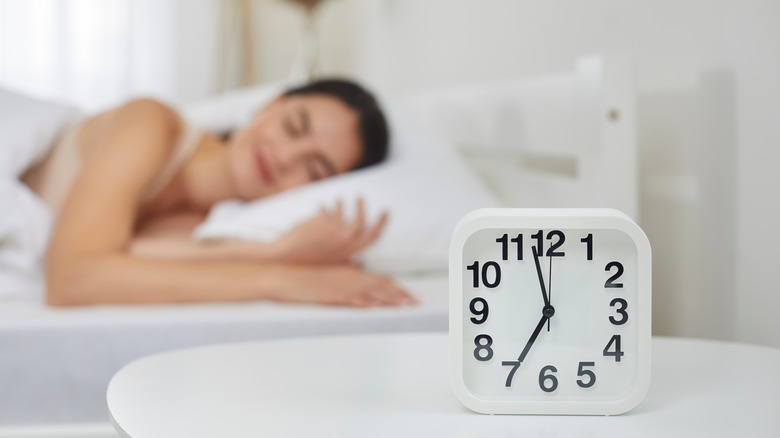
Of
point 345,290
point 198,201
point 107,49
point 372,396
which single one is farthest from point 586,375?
point 107,49

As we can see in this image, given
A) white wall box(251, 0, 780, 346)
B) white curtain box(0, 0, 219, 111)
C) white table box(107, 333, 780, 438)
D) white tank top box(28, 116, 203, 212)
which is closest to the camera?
white table box(107, 333, 780, 438)

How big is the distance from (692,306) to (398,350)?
52cm

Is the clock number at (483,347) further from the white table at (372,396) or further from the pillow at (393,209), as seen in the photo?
the pillow at (393,209)

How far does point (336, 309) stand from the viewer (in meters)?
1.01

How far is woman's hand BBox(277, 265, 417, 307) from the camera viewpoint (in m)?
1.01

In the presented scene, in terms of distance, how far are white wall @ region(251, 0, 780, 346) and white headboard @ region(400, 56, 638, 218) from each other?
7cm

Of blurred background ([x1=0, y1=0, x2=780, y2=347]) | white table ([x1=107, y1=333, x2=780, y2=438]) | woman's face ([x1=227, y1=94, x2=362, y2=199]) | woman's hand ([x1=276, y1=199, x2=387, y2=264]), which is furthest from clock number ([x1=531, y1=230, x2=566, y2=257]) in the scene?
woman's face ([x1=227, y1=94, x2=362, y2=199])

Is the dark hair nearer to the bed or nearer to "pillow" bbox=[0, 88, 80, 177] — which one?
the bed

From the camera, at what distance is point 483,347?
Result: 556mm

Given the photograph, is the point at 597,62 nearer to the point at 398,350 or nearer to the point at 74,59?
the point at 398,350

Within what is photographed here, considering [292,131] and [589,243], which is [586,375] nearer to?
[589,243]

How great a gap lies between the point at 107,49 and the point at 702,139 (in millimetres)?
2708

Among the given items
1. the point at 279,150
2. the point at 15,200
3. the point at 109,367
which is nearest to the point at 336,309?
the point at 109,367

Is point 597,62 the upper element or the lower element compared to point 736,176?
upper
